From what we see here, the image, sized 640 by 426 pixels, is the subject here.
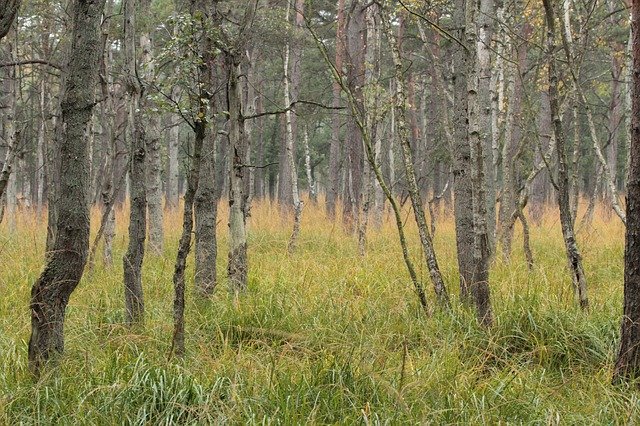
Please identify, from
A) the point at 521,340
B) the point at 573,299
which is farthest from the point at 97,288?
the point at 573,299

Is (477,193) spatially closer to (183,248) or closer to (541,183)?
(183,248)

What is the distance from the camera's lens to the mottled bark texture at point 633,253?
339 centimetres

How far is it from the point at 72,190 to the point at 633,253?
2976 mm

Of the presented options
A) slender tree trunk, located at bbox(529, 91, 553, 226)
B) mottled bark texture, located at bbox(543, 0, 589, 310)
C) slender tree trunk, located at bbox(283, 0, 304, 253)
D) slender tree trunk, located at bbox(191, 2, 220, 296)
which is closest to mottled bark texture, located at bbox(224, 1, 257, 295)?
slender tree trunk, located at bbox(191, 2, 220, 296)

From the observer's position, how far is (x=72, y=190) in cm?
327

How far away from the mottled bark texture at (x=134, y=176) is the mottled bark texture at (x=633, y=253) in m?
3.00

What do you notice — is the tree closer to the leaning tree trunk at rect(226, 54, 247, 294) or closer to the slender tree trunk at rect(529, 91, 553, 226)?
the leaning tree trunk at rect(226, 54, 247, 294)

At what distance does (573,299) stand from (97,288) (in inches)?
165

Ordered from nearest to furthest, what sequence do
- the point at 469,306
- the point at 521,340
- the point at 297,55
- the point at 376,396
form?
the point at 376,396
the point at 521,340
the point at 469,306
the point at 297,55

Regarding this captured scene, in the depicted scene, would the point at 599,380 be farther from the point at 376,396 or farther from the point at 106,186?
the point at 106,186

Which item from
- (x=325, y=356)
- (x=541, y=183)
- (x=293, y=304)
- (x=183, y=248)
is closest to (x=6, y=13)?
(x=183, y=248)

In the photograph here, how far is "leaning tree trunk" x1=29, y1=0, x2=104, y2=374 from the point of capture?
322 cm

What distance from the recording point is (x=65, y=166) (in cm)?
326

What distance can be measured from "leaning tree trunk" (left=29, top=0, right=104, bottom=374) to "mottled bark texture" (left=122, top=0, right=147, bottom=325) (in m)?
0.96
